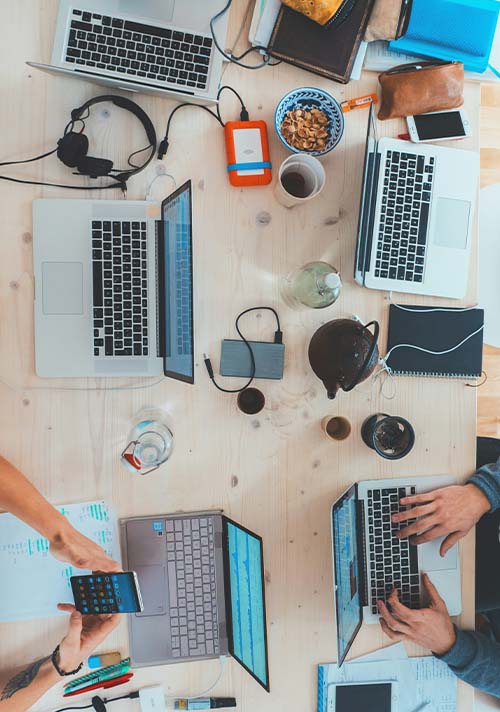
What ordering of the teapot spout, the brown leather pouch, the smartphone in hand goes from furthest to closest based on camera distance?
the brown leather pouch
the teapot spout
the smartphone in hand

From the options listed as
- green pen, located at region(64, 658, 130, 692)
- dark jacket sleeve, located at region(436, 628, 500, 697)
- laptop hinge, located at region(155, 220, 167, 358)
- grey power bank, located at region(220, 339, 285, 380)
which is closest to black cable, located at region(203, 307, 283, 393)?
grey power bank, located at region(220, 339, 285, 380)

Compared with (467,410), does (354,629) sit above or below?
below

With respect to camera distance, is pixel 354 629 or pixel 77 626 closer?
pixel 77 626

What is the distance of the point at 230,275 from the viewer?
4.57 ft

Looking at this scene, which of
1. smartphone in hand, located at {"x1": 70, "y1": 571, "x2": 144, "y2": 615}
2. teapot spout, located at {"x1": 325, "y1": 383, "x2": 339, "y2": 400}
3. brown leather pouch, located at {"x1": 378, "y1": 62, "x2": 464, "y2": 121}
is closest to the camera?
smartphone in hand, located at {"x1": 70, "y1": 571, "x2": 144, "y2": 615}

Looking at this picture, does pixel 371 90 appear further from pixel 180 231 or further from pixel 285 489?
pixel 285 489

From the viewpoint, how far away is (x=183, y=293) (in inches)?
48.3

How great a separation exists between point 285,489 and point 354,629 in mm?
342

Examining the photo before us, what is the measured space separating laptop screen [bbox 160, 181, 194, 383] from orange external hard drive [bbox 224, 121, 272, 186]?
193 mm

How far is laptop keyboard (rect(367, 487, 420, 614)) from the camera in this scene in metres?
1.43

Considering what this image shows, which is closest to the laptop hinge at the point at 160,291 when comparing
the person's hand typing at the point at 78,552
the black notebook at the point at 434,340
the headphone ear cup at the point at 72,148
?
the headphone ear cup at the point at 72,148

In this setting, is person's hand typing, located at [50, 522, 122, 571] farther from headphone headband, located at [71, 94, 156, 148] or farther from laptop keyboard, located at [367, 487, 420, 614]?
headphone headband, located at [71, 94, 156, 148]

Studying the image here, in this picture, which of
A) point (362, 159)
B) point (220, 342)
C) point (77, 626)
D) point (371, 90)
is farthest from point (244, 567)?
point (371, 90)

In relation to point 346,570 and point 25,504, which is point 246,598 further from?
point 25,504
